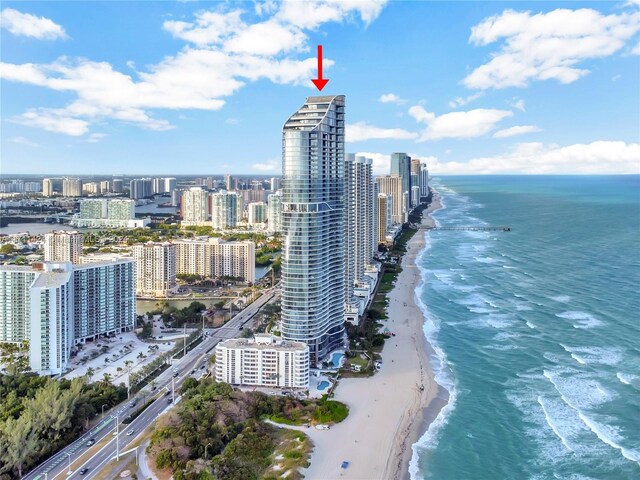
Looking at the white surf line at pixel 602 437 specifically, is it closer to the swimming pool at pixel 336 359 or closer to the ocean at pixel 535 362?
the ocean at pixel 535 362

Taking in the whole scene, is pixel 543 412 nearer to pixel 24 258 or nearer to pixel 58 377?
pixel 58 377

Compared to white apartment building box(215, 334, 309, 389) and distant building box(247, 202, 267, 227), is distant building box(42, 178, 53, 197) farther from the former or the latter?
white apartment building box(215, 334, 309, 389)

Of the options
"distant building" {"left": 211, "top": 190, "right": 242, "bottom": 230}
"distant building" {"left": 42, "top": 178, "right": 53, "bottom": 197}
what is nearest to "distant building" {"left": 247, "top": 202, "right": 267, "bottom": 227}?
"distant building" {"left": 211, "top": 190, "right": 242, "bottom": 230}

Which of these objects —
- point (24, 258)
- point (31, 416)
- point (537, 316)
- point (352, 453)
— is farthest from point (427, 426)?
point (24, 258)

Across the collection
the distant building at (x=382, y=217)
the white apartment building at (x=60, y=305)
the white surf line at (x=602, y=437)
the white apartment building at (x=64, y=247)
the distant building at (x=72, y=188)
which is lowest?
the white surf line at (x=602, y=437)

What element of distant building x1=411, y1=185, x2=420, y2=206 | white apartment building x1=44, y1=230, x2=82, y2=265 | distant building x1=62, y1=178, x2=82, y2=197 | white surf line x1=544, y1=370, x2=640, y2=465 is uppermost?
distant building x1=62, y1=178, x2=82, y2=197

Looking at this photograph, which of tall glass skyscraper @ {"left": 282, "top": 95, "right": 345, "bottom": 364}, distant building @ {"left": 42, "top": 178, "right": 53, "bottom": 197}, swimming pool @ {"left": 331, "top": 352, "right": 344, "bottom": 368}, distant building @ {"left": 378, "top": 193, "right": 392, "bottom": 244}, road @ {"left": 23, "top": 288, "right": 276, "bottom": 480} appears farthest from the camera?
distant building @ {"left": 42, "top": 178, "right": 53, "bottom": 197}

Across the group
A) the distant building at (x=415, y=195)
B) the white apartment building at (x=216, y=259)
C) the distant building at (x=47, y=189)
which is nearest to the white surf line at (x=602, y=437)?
the white apartment building at (x=216, y=259)
